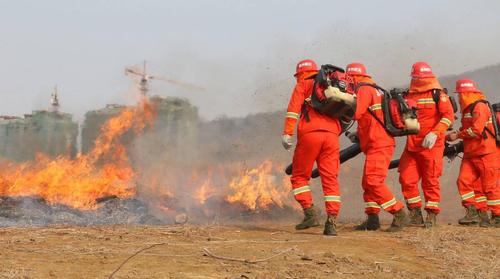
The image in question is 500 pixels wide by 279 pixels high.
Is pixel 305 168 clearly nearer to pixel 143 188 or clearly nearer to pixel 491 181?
pixel 491 181

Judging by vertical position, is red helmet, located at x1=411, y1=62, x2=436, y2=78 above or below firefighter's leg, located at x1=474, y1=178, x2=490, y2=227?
above

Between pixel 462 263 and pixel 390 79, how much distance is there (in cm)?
2085

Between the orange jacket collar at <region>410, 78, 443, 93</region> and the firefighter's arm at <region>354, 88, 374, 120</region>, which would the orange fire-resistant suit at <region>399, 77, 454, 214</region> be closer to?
the orange jacket collar at <region>410, 78, 443, 93</region>

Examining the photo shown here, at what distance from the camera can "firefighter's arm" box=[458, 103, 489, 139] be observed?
873cm

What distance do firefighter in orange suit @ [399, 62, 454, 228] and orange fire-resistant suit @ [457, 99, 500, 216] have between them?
110cm

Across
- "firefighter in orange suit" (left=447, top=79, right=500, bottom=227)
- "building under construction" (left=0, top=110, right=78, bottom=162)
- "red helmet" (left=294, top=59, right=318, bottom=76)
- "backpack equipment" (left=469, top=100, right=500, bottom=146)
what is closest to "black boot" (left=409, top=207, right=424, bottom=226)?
"firefighter in orange suit" (left=447, top=79, right=500, bottom=227)

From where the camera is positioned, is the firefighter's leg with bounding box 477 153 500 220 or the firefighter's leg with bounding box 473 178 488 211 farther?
the firefighter's leg with bounding box 473 178 488 211

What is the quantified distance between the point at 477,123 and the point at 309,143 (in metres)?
3.36

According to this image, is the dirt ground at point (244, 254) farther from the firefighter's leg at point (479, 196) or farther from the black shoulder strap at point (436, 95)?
the firefighter's leg at point (479, 196)

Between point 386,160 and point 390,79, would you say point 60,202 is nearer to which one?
point 386,160

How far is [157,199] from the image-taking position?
15.0m

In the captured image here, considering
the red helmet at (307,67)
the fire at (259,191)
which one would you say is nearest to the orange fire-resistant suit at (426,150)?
the red helmet at (307,67)

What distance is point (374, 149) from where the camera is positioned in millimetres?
7238

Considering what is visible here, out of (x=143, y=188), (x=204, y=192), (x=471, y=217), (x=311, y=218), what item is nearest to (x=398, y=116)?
(x=311, y=218)
